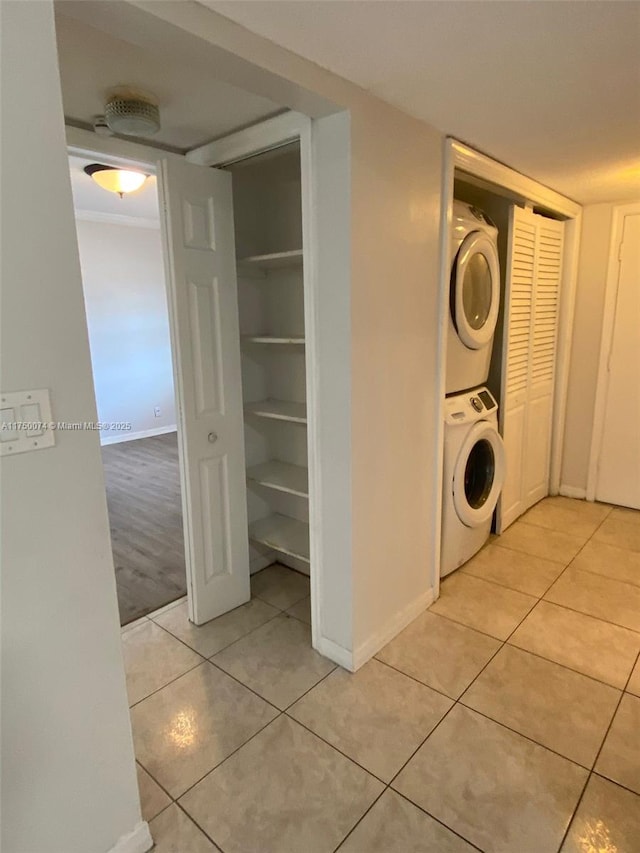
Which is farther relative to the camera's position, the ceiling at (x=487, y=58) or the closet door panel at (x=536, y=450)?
the closet door panel at (x=536, y=450)

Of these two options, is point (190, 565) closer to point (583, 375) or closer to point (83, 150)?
point (83, 150)

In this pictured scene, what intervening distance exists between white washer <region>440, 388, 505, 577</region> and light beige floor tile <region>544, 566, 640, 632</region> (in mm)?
473

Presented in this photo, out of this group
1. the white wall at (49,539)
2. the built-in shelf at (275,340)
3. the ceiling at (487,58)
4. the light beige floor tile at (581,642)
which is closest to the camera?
the white wall at (49,539)

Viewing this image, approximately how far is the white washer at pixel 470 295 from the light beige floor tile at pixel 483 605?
40.1 inches

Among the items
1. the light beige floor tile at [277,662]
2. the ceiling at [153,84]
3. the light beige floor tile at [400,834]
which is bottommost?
Result: the light beige floor tile at [400,834]

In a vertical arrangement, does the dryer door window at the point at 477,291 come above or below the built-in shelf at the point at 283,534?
above

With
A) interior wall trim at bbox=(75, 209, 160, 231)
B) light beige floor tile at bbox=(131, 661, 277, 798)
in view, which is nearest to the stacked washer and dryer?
light beige floor tile at bbox=(131, 661, 277, 798)

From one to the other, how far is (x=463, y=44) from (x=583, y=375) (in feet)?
9.19

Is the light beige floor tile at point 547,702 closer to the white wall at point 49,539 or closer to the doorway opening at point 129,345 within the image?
the white wall at point 49,539

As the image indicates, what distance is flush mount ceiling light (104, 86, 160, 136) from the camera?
5.35 ft

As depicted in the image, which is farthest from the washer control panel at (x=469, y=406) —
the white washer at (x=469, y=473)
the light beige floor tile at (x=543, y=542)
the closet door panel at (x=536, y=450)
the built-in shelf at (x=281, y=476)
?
the light beige floor tile at (x=543, y=542)

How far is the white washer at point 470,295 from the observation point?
7.60 feet

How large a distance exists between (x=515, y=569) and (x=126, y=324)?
5.00 m

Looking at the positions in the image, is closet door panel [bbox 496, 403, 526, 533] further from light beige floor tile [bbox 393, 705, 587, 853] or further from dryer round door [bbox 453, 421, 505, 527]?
light beige floor tile [bbox 393, 705, 587, 853]
